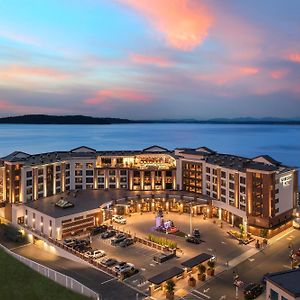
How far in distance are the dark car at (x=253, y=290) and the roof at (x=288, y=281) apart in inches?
388

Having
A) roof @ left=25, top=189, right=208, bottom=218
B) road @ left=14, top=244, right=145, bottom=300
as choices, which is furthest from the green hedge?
roof @ left=25, top=189, right=208, bottom=218

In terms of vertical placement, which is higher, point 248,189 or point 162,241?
point 248,189

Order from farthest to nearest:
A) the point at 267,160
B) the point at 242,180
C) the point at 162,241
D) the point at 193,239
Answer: the point at 267,160
the point at 242,180
the point at 193,239
the point at 162,241

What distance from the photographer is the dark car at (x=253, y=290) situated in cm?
4353

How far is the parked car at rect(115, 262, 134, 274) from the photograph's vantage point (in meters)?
50.5

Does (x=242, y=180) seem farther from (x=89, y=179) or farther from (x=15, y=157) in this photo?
(x=15, y=157)

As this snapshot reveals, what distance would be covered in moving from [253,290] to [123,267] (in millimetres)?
18212

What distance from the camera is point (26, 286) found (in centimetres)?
4516

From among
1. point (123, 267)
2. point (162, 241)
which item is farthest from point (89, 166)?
point (123, 267)

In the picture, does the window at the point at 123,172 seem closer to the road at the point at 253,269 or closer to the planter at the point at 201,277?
the road at the point at 253,269

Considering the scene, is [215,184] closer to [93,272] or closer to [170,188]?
[170,188]

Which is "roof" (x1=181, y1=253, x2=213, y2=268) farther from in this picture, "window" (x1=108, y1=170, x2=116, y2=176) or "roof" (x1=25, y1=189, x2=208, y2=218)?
"window" (x1=108, y1=170, x2=116, y2=176)

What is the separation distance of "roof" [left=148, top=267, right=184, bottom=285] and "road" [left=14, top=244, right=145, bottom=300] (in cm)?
255

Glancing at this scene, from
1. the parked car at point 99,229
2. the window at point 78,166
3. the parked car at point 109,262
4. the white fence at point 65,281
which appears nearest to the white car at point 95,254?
the parked car at point 109,262
